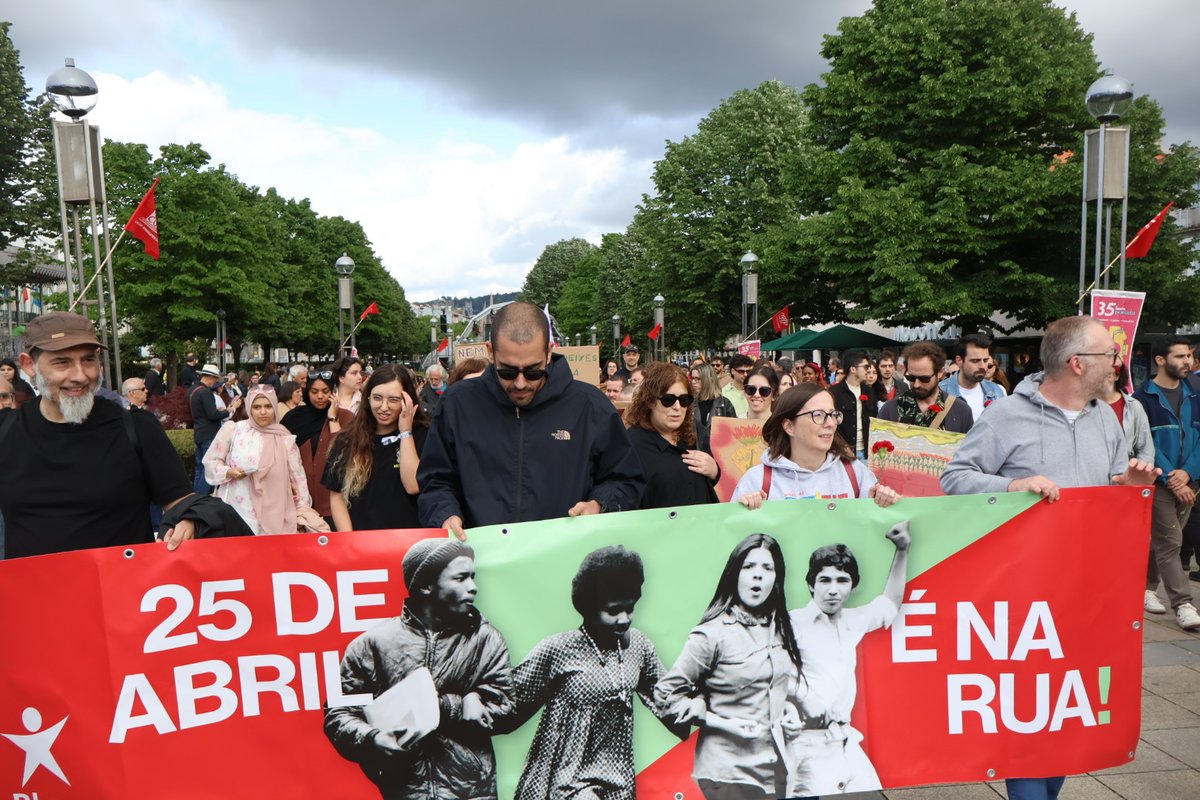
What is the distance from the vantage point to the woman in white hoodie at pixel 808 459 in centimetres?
401

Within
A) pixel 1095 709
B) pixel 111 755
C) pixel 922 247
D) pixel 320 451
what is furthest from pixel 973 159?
pixel 111 755

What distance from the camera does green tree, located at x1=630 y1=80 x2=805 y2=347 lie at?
41531 mm

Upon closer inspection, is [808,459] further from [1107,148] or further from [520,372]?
[1107,148]

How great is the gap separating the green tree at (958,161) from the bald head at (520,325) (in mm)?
23307

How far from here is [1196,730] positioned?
16.1ft

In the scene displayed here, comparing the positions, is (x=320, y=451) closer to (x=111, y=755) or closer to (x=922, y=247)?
(x=111, y=755)

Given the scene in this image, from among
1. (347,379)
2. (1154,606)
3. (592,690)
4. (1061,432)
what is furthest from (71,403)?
(1154,606)

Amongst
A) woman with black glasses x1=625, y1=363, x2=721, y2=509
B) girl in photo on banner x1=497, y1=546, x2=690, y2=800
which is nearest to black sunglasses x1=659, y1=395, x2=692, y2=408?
woman with black glasses x1=625, y1=363, x2=721, y2=509

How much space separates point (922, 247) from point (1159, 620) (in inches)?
796

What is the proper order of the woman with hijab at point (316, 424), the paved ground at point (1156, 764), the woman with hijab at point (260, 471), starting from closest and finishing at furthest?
the paved ground at point (1156, 764), the woman with hijab at point (260, 471), the woman with hijab at point (316, 424)

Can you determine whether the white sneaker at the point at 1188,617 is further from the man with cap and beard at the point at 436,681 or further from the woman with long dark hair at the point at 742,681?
the man with cap and beard at the point at 436,681

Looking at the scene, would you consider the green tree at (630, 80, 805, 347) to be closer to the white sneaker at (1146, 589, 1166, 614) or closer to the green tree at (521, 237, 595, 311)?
the white sneaker at (1146, 589, 1166, 614)

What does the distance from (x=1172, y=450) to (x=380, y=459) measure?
5.83 meters

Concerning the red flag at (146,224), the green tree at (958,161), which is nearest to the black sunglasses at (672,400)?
the red flag at (146,224)
